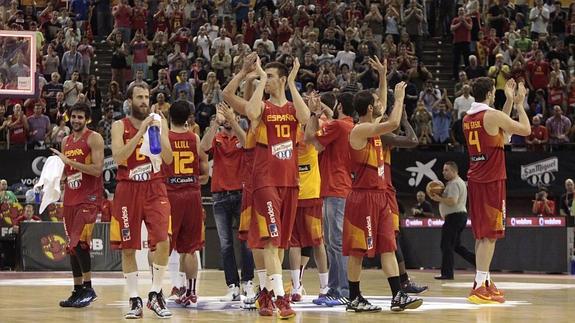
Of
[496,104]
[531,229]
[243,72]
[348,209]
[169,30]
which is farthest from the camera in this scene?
[169,30]

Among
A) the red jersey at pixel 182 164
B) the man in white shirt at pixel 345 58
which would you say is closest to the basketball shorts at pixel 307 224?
the red jersey at pixel 182 164

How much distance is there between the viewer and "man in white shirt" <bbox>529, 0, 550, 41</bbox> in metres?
33.9

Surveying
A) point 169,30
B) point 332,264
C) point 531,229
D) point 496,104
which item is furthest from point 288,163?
point 169,30

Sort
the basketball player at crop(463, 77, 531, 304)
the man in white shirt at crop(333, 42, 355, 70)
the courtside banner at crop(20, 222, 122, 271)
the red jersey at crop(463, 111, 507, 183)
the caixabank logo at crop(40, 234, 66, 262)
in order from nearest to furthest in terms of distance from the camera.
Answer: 1. the basketball player at crop(463, 77, 531, 304)
2. the red jersey at crop(463, 111, 507, 183)
3. the courtside banner at crop(20, 222, 122, 271)
4. the caixabank logo at crop(40, 234, 66, 262)
5. the man in white shirt at crop(333, 42, 355, 70)

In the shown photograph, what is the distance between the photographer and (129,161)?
12125 mm

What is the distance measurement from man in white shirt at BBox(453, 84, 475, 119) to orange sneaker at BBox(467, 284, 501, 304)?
52.4 ft

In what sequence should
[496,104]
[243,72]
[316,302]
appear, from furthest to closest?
1. [496,104]
2. [316,302]
3. [243,72]

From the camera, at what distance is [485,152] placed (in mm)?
13938

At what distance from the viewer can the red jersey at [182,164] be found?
43.4ft

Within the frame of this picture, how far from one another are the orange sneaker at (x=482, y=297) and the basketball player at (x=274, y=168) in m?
2.89

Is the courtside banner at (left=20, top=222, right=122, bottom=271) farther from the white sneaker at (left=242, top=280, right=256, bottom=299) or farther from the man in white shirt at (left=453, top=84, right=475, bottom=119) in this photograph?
the white sneaker at (left=242, top=280, right=256, bottom=299)

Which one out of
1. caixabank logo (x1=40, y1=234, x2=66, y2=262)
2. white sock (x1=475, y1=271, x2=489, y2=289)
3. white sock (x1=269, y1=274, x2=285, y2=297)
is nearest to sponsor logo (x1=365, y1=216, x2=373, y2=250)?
white sock (x1=269, y1=274, x2=285, y2=297)

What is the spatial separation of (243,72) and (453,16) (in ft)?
79.5

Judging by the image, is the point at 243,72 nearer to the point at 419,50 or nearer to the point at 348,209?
the point at 348,209
